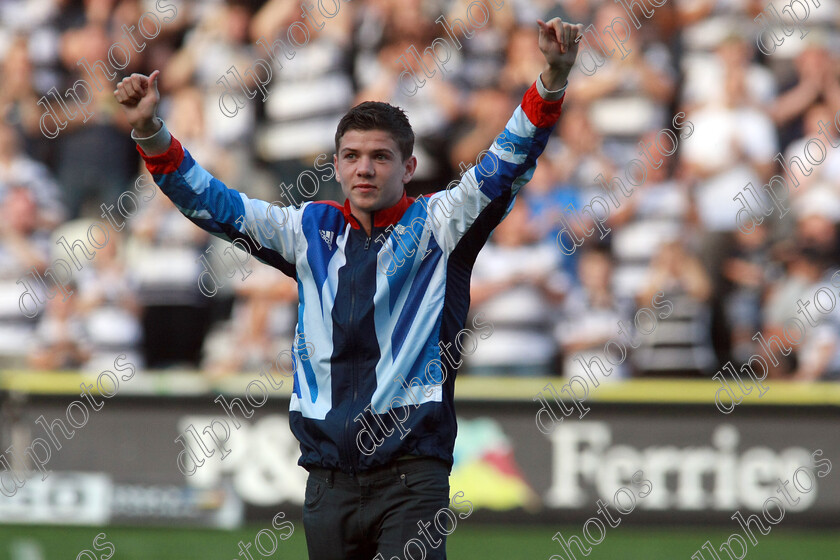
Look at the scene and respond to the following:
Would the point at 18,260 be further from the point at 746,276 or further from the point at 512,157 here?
the point at 512,157

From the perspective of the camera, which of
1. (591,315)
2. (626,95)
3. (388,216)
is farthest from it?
(626,95)

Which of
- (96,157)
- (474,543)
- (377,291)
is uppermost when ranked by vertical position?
(96,157)

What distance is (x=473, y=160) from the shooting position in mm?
10852

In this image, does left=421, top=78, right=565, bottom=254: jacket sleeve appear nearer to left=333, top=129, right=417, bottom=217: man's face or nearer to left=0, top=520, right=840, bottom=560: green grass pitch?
left=333, top=129, right=417, bottom=217: man's face

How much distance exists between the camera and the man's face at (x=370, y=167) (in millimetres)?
4395

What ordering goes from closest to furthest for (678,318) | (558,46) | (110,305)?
1. (558,46)
2. (678,318)
3. (110,305)

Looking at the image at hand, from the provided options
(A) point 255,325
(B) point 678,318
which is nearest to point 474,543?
(B) point 678,318

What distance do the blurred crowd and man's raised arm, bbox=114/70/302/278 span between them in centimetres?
579

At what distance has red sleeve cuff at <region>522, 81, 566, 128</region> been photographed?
13.9ft

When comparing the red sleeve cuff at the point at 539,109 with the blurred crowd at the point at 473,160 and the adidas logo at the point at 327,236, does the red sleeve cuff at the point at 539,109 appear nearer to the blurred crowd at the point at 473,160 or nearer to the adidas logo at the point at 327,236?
the adidas logo at the point at 327,236

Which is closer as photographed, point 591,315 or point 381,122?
point 381,122

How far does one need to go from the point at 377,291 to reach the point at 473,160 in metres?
6.58

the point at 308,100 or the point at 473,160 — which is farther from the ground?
the point at 308,100

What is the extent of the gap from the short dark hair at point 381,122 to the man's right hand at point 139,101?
28.0 inches
